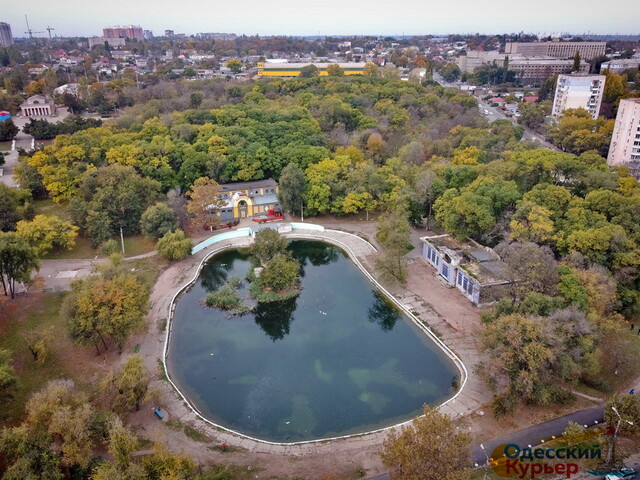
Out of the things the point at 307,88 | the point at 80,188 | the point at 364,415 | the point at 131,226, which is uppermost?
the point at 307,88

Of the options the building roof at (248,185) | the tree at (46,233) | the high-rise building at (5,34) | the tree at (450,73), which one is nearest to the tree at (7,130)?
the tree at (46,233)

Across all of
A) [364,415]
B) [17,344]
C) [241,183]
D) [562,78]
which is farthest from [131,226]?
[562,78]

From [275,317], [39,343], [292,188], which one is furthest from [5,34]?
[275,317]

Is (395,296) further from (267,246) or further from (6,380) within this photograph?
(6,380)

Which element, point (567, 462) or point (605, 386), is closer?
point (567, 462)

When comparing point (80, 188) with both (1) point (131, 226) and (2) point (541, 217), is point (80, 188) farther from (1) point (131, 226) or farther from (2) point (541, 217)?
(2) point (541, 217)

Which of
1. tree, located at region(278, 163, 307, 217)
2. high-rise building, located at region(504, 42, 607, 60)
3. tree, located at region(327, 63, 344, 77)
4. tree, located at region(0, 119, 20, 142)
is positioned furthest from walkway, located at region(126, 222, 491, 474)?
high-rise building, located at region(504, 42, 607, 60)

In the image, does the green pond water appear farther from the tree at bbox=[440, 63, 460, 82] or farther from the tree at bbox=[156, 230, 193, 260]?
the tree at bbox=[440, 63, 460, 82]
